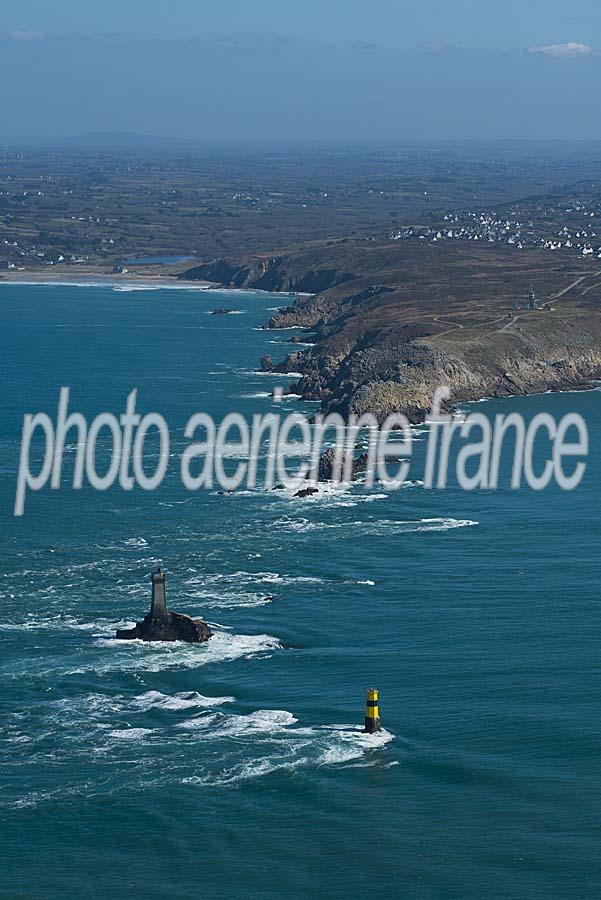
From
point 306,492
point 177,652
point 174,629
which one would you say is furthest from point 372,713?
point 306,492

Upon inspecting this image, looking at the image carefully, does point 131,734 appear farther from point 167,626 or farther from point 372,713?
point 167,626

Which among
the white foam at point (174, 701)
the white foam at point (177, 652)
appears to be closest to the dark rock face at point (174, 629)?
the white foam at point (177, 652)

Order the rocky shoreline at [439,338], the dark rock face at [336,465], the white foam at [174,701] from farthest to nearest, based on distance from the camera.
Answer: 1. the rocky shoreline at [439,338]
2. the dark rock face at [336,465]
3. the white foam at [174,701]

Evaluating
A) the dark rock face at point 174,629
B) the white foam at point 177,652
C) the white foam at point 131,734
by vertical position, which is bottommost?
the white foam at point 131,734

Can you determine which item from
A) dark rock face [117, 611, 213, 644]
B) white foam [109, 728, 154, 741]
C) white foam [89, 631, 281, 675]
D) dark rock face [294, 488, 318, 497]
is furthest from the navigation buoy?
dark rock face [294, 488, 318, 497]

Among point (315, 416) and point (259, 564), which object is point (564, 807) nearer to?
point (259, 564)

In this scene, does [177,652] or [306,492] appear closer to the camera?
[177,652]

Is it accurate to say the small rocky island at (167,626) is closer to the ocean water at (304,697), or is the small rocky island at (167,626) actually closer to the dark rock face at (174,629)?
the dark rock face at (174,629)

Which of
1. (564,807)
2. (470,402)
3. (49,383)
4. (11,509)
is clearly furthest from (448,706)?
(49,383)

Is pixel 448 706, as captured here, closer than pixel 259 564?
Yes
